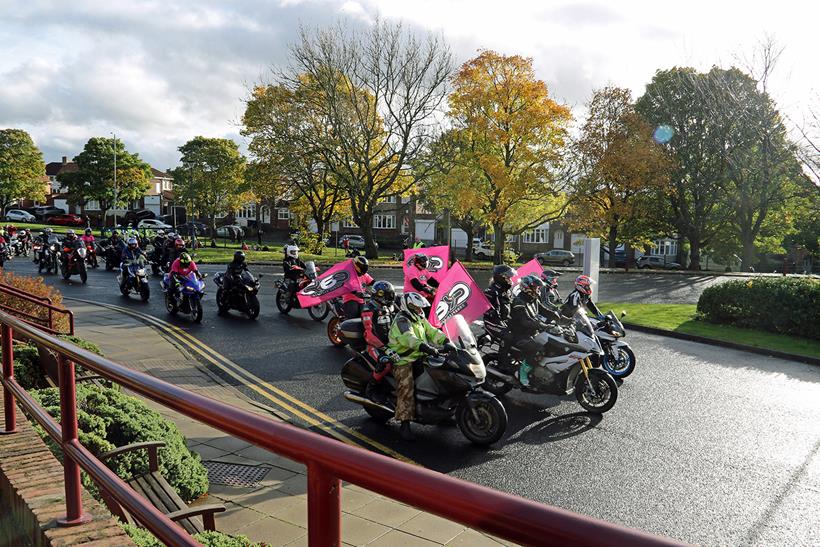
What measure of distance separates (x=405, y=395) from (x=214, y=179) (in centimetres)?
4927

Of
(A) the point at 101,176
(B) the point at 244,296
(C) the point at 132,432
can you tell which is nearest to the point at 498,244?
(B) the point at 244,296

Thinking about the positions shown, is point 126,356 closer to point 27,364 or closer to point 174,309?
point 27,364

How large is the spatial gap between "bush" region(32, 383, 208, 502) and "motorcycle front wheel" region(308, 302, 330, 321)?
9.58m

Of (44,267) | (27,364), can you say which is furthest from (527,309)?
(44,267)

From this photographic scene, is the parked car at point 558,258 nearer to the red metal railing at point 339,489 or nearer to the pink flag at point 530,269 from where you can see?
the pink flag at point 530,269

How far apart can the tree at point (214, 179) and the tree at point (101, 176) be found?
10046 millimetres

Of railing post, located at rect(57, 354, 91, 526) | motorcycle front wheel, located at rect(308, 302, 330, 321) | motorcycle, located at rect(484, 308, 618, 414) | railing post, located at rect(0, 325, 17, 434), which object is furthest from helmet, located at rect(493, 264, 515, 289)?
railing post, located at rect(57, 354, 91, 526)

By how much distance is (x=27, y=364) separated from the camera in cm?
750

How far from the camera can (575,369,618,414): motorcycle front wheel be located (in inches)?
316

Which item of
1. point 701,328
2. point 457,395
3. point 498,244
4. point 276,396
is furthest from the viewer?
point 498,244

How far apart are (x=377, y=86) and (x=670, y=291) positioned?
1904 cm

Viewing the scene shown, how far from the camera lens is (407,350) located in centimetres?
698

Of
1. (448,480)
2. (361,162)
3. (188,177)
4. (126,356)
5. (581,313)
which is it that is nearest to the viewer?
(448,480)

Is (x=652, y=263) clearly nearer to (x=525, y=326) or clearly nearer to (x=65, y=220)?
(x=525, y=326)
